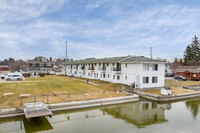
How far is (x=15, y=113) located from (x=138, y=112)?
1361 cm

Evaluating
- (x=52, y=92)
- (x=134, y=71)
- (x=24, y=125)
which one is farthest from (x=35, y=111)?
(x=134, y=71)

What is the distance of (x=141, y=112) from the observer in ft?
61.0

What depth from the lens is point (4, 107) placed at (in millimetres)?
16328

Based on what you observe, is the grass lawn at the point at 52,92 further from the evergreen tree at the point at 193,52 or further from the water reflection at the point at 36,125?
the evergreen tree at the point at 193,52

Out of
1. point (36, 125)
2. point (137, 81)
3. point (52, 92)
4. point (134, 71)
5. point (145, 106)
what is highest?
point (134, 71)

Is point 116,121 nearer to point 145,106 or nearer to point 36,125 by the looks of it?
point 145,106

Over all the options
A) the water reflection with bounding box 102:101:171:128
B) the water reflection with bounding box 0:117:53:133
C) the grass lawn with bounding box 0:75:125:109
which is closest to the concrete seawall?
the water reflection with bounding box 0:117:53:133

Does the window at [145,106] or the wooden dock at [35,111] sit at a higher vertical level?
the wooden dock at [35,111]

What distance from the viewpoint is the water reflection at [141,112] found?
625 inches

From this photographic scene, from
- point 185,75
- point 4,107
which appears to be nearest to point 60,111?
point 4,107

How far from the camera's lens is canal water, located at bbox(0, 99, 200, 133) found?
43.8 feet

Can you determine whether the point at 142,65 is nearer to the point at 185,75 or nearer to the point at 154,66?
the point at 154,66

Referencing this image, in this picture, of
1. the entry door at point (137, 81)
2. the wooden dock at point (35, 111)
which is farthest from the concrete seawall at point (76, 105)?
the entry door at point (137, 81)

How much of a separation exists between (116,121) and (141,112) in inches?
183
